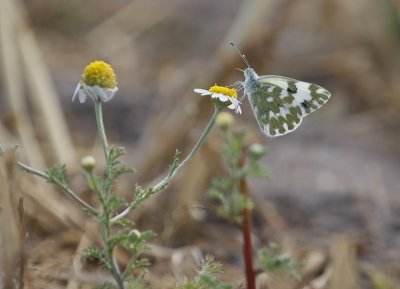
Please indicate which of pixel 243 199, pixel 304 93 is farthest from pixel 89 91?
pixel 304 93

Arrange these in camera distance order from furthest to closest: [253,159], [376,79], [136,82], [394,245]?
[136,82] → [376,79] → [394,245] → [253,159]

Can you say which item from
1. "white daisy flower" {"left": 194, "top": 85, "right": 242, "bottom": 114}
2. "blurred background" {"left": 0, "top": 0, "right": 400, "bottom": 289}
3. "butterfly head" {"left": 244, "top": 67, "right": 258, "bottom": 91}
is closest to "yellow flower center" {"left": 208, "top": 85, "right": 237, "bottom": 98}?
"white daisy flower" {"left": 194, "top": 85, "right": 242, "bottom": 114}

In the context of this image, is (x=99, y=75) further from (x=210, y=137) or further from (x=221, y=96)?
(x=210, y=137)

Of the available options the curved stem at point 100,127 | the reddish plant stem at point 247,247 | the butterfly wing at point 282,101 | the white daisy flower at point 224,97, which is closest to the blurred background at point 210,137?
the reddish plant stem at point 247,247

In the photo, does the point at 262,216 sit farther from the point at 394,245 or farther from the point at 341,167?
the point at 341,167

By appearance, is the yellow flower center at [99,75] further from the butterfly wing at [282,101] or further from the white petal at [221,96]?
the butterfly wing at [282,101]

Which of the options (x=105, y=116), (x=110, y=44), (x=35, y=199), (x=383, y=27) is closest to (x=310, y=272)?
(x=35, y=199)

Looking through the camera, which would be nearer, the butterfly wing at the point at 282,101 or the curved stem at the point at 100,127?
the curved stem at the point at 100,127
